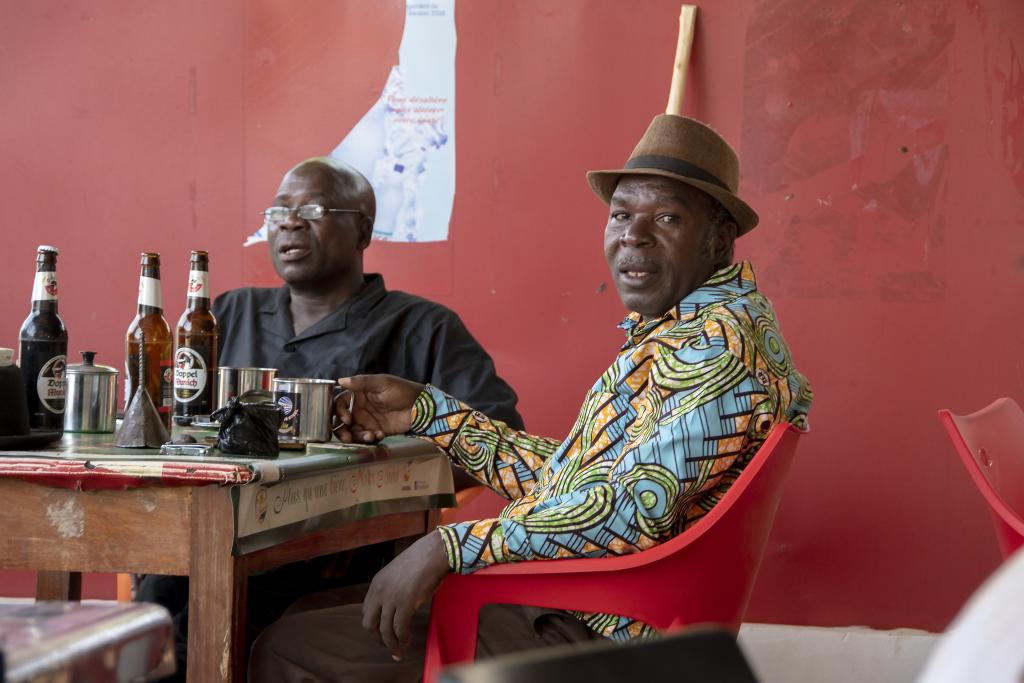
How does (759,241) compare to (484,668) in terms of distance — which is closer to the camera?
(484,668)

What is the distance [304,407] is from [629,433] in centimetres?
67

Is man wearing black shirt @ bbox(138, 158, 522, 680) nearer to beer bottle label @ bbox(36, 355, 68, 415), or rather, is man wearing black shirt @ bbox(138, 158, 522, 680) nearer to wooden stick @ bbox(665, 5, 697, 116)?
beer bottle label @ bbox(36, 355, 68, 415)

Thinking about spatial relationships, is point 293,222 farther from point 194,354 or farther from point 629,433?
point 629,433

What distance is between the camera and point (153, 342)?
2.45 metres

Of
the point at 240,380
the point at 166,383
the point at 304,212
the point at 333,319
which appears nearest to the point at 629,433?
the point at 240,380

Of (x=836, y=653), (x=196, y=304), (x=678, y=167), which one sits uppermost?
(x=678, y=167)

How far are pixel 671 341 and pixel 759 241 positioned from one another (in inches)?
71.7

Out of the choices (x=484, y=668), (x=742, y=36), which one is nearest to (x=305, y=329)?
(x=742, y=36)

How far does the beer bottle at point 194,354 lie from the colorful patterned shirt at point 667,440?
841mm

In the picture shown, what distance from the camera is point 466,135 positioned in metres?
3.92

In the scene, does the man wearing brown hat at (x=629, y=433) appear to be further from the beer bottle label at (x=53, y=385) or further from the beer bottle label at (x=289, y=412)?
the beer bottle label at (x=53, y=385)

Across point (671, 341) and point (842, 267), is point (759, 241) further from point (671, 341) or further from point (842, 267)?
point (671, 341)

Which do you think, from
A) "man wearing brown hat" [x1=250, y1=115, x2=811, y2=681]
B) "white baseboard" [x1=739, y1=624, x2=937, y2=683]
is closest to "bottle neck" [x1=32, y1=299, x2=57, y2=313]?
"man wearing brown hat" [x1=250, y1=115, x2=811, y2=681]

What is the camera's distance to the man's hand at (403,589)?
1873 millimetres
